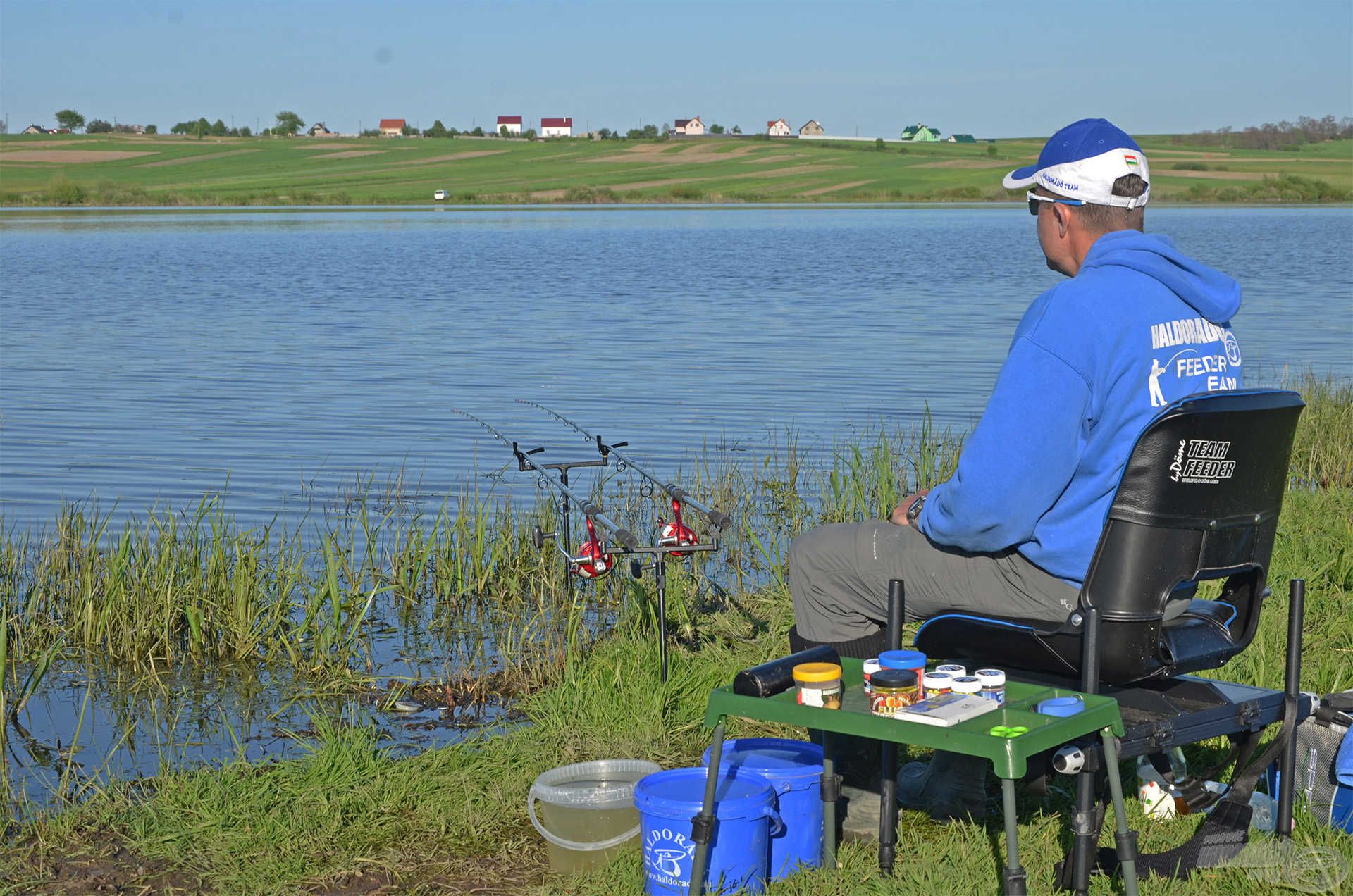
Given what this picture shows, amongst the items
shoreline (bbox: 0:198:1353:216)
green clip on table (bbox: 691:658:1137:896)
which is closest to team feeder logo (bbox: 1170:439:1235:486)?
green clip on table (bbox: 691:658:1137:896)

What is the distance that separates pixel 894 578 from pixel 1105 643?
0.48 meters

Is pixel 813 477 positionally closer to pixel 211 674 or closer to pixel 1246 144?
pixel 211 674

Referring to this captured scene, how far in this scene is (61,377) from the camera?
13.9 m

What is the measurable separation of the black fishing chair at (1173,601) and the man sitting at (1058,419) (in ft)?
0.25

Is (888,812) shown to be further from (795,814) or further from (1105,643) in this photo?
(1105,643)

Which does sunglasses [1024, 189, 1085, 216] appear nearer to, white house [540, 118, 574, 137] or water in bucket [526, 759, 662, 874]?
water in bucket [526, 759, 662, 874]

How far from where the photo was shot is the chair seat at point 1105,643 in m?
2.92

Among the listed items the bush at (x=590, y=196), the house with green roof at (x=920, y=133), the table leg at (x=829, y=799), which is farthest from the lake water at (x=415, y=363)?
the house with green roof at (x=920, y=133)

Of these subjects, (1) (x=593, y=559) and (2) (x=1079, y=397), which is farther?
(1) (x=593, y=559)

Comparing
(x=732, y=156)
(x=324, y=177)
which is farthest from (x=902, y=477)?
(x=732, y=156)

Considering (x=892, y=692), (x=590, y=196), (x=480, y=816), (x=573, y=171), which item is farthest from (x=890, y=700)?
(x=573, y=171)

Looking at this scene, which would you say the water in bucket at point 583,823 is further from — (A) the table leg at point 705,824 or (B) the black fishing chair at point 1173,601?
(B) the black fishing chair at point 1173,601

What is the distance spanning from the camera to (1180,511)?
2.85m

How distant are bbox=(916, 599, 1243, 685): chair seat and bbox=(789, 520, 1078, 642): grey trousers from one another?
38 mm
